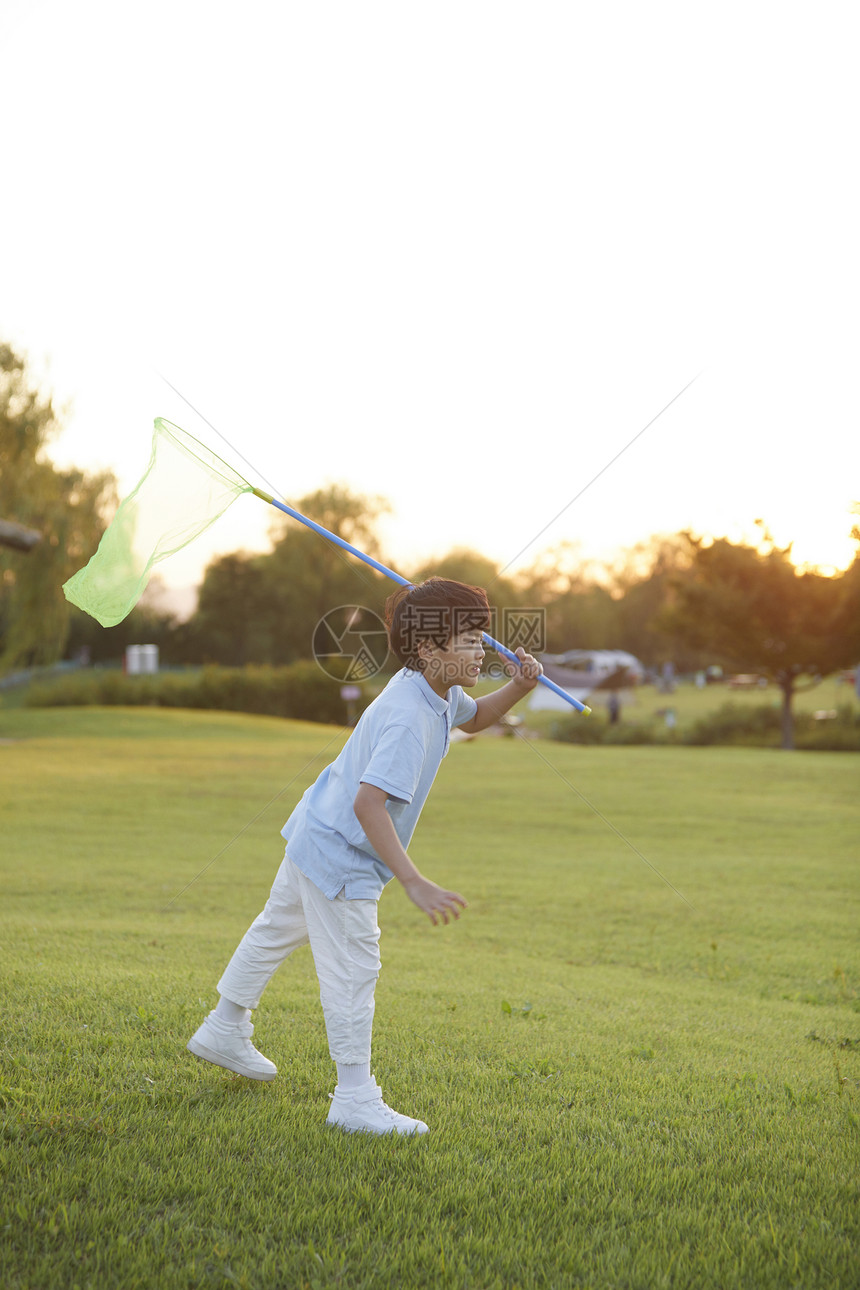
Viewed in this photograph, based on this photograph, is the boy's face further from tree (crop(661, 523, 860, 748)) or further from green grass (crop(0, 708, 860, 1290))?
tree (crop(661, 523, 860, 748))

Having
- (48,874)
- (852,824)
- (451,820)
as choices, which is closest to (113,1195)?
(48,874)

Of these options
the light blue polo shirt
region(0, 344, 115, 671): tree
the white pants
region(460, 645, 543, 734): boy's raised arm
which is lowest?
the white pants

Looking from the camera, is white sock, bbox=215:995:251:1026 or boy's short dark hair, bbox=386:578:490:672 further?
white sock, bbox=215:995:251:1026

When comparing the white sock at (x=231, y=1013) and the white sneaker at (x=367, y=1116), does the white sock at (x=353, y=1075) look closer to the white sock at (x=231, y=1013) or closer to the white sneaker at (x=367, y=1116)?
the white sneaker at (x=367, y=1116)

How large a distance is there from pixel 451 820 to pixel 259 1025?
32.5ft

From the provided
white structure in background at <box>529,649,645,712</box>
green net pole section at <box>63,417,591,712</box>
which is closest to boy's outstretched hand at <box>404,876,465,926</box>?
green net pole section at <box>63,417,591,712</box>

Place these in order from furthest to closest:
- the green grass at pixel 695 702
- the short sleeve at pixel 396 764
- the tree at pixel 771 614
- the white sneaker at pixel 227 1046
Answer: the green grass at pixel 695 702 < the tree at pixel 771 614 < the white sneaker at pixel 227 1046 < the short sleeve at pixel 396 764

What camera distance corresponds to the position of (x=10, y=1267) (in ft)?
7.02

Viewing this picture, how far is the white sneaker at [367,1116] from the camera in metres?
2.88

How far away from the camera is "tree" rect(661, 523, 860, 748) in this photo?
1086 inches

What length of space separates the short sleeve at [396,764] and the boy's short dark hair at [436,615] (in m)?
0.28

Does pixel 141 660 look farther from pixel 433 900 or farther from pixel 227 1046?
pixel 433 900

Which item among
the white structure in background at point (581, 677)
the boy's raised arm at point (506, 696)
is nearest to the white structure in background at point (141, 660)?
the white structure in background at point (581, 677)

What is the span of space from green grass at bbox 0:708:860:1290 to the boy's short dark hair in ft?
4.91
